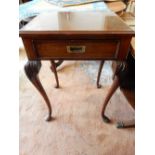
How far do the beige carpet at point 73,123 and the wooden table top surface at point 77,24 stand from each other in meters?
0.75

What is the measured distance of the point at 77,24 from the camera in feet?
2.27

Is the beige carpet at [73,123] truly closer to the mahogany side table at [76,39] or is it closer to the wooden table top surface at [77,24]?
the mahogany side table at [76,39]

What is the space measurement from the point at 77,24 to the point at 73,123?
0.76 meters

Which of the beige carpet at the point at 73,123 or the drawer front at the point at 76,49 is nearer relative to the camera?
the drawer front at the point at 76,49

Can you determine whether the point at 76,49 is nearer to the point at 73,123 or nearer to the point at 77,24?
the point at 77,24

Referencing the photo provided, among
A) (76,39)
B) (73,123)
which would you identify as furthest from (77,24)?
(73,123)

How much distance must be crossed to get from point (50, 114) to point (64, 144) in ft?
0.81

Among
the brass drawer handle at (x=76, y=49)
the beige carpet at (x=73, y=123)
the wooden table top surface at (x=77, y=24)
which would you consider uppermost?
the wooden table top surface at (x=77, y=24)

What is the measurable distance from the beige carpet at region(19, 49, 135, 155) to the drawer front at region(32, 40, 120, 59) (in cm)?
62

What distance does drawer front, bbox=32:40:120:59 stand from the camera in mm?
656

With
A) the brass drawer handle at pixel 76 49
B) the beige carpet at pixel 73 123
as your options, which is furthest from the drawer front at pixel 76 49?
Answer: the beige carpet at pixel 73 123

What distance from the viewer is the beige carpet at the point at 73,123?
3.23ft
